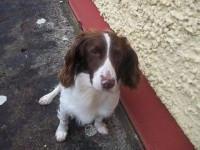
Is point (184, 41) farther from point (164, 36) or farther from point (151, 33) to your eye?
point (151, 33)

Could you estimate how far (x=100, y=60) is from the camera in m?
2.39

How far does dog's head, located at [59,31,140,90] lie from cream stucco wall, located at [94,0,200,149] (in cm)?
47

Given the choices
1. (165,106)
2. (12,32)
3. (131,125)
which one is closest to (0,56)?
(12,32)

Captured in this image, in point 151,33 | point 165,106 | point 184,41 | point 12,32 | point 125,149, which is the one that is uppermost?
point 184,41

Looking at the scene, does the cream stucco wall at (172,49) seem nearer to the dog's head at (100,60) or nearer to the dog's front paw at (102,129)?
the dog's head at (100,60)

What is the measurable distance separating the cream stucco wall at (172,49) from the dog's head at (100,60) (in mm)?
474

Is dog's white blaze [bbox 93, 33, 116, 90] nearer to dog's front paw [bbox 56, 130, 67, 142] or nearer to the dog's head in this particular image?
the dog's head

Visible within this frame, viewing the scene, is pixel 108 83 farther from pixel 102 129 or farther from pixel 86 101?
pixel 102 129

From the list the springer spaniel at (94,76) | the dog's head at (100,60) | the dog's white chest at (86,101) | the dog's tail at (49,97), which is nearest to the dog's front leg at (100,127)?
the springer spaniel at (94,76)

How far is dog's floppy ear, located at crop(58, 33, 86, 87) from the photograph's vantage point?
255cm

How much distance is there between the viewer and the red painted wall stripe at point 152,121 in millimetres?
3070

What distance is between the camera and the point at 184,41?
2824mm

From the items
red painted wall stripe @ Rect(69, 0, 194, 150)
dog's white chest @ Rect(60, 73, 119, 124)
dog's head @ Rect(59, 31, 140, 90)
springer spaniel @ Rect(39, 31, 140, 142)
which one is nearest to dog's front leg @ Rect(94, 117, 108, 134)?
springer spaniel @ Rect(39, 31, 140, 142)

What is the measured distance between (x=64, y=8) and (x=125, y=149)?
2.68 m
